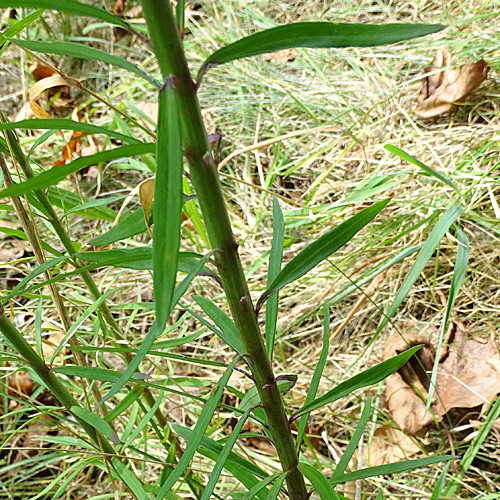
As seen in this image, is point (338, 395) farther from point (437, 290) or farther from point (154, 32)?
point (437, 290)

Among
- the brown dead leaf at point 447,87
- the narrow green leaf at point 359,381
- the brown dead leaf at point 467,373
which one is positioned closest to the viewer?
the narrow green leaf at point 359,381

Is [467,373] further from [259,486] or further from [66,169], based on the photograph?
[66,169]

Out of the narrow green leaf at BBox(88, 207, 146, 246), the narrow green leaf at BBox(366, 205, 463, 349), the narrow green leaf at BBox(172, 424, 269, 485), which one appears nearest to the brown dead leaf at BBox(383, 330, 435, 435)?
the narrow green leaf at BBox(366, 205, 463, 349)

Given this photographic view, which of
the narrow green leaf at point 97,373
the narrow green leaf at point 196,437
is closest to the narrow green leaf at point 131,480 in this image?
the narrow green leaf at point 97,373

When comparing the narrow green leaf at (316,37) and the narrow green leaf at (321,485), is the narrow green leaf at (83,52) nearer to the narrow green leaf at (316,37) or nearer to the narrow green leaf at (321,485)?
the narrow green leaf at (316,37)

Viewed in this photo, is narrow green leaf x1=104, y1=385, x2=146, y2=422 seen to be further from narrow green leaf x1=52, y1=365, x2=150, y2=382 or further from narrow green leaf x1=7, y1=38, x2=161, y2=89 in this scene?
narrow green leaf x1=7, y1=38, x2=161, y2=89

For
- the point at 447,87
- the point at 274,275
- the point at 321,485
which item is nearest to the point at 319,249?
the point at 274,275

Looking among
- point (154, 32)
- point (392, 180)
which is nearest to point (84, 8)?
point (154, 32)
